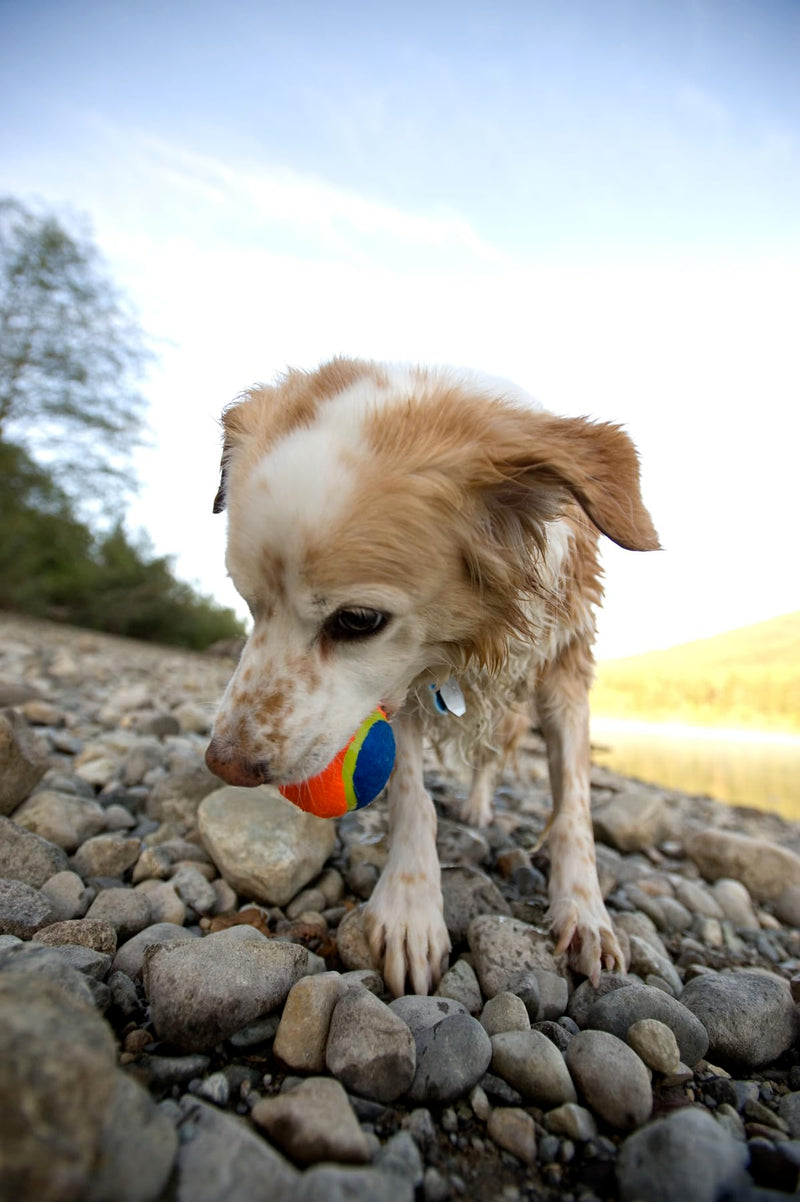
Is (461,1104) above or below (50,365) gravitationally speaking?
below

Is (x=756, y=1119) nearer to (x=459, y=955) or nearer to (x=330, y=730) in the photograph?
(x=459, y=955)

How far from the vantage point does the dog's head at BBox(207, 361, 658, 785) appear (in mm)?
1806

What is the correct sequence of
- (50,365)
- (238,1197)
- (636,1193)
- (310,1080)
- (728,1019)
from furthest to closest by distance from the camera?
1. (50,365)
2. (728,1019)
3. (310,1080)
4. (636,1193)
5. (238,1197)

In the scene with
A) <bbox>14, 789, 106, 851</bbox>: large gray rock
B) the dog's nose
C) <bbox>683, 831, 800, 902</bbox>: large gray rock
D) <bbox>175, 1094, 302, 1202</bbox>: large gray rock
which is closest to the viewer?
<bbox>175, 1094, 302, 1202</bbox>: large gray rock

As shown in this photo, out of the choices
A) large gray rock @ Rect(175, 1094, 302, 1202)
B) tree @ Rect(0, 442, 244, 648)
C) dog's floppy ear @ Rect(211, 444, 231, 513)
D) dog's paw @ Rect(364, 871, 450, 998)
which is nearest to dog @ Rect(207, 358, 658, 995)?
dog's paw @ Rect(364, 871, 450, 998)

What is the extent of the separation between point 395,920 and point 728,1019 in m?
0.91

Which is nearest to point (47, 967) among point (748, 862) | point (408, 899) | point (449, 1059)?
point (449, 1059)

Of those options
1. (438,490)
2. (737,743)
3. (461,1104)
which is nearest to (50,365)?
(438,490)

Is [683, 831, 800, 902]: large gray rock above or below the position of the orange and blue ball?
below

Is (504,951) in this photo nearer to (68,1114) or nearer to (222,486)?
(68,1114)

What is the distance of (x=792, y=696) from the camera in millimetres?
20031

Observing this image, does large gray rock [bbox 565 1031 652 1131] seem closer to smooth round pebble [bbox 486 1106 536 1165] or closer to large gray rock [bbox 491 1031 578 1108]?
large gray rock [bbox 491 1031 578 1108]

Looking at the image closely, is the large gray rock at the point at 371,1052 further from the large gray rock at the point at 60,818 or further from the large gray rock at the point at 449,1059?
the large gray rock at the point at 60,818

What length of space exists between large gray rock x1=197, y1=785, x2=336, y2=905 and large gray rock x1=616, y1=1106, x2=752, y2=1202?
1342 millimetres
